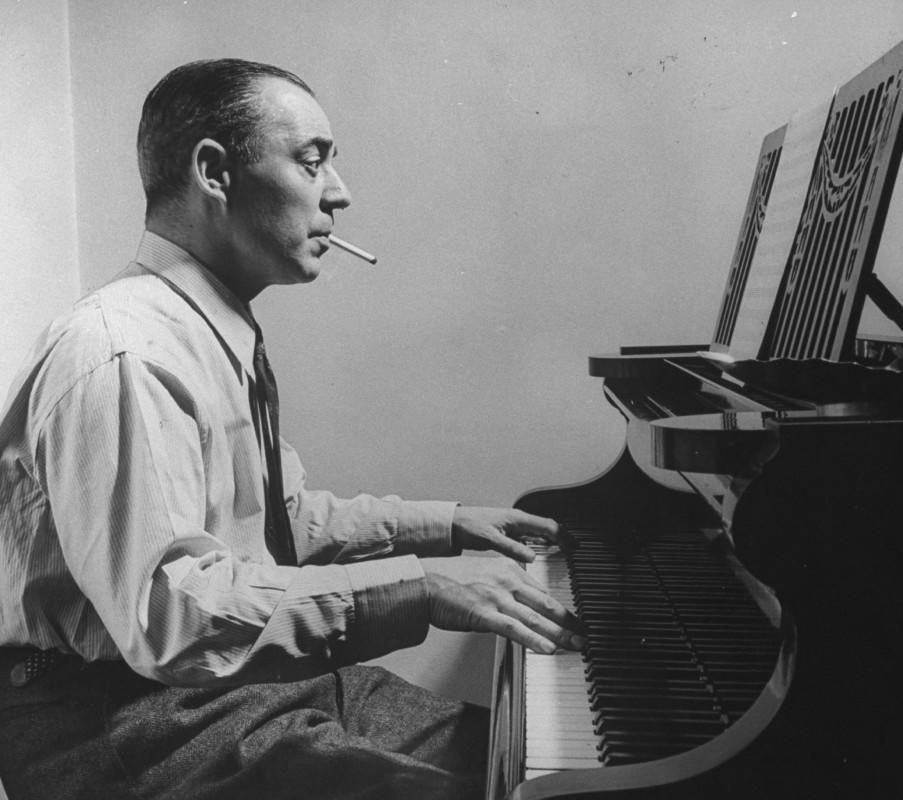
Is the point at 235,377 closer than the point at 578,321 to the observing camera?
Yes

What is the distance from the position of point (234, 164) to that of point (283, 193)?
0.08 metres

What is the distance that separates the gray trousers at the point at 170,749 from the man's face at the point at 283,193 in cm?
56

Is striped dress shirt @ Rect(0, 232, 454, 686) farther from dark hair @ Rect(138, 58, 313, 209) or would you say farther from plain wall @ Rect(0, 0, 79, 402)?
plain wall @ Rect(0, 0, 79, 402)

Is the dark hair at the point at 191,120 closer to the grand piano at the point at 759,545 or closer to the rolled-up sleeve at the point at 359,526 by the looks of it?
the rolled-up sleeve at the point at 359,526

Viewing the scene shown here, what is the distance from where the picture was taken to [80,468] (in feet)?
3.32

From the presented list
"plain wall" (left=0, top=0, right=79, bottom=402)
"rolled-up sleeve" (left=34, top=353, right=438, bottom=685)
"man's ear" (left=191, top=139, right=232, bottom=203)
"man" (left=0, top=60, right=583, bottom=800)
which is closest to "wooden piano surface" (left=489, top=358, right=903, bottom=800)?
"man" (left=0, top=60, right=583, bottom=800)

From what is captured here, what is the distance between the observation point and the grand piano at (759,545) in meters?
0.75

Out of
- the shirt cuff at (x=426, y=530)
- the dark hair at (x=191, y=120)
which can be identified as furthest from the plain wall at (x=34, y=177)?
the shirt cuff at (x=426, y=530)

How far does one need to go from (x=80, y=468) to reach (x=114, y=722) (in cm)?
31

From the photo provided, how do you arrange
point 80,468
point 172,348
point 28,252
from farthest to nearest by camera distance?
point 28,252 → point 172,348 → point 80,468

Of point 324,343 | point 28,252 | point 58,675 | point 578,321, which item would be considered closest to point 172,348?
point 58,675

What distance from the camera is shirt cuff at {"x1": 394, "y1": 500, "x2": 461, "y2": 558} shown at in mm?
1564

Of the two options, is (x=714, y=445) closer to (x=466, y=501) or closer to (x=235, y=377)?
(x=235, y=377)

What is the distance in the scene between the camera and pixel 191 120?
50.4 inches
